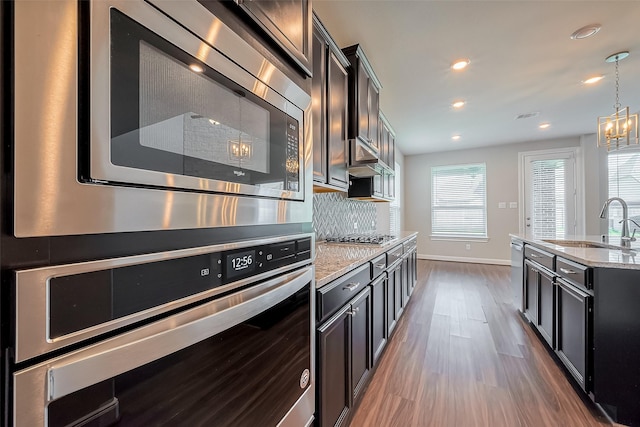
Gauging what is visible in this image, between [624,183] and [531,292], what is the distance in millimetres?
4009

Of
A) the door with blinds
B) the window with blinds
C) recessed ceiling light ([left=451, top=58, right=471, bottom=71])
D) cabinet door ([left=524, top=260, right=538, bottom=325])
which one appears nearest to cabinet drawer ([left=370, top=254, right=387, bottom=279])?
cabinet door ([left=524, top=260, right=538, bottom=325])

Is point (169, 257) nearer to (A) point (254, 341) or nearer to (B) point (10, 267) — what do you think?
(B) point (10, 267)

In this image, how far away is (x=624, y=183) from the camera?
15.4 feet

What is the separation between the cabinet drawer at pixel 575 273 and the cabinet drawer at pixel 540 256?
126 millimetres

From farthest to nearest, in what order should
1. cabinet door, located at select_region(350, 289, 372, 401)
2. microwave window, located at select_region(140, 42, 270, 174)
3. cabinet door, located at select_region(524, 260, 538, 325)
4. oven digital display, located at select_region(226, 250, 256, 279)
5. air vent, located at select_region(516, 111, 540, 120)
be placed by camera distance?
air vent, located at select_region(516, 111, 540, 120)
cabinet door, located at select_region(524, 260, 538, 325)
cabinet door, located at select_region(350, 289, 372, 401)
oven digital display, located at select_region(226, 250, 256, 279)
microwave window, located at select_region(140, 42, 270, 174)

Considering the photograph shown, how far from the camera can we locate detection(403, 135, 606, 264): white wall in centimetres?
502

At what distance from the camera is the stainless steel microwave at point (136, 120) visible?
1.09 feet

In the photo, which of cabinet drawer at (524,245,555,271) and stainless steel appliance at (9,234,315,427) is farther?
cabinet drawer at (524,245,555,271)

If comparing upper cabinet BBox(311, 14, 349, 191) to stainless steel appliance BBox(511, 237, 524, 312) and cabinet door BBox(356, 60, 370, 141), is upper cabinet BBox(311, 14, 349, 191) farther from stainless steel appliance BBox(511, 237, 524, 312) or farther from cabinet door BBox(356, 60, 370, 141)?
stainless steel appliance BBox(511, 237, 524, 312)

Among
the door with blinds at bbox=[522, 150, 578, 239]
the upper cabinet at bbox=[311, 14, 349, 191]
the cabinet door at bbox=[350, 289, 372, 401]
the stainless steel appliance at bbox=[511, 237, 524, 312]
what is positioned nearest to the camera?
the cabinet door at bbox=[350, 289, 372, 401]

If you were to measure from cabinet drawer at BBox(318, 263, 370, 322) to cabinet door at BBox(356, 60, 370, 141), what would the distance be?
3.63 feet

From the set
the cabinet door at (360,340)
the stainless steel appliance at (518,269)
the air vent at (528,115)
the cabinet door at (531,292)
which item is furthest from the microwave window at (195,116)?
the air vent at (528,115)

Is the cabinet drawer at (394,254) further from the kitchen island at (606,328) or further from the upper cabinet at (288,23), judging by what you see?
the upper cabinet at (288,23)

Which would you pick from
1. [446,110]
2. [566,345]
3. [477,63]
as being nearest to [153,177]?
[566,345]
